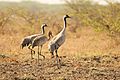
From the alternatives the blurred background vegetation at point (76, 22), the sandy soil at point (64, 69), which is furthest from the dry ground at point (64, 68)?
the blurred background vegetation at point (76, 22)

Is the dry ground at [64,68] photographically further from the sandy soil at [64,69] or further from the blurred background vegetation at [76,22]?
the blurred background vegetation at [76,22]

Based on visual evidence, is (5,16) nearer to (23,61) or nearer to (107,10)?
(107,10)

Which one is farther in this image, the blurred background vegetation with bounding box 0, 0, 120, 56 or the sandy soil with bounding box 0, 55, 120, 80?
the blurred background vegetation with bounding box 0, 0, 120, 56

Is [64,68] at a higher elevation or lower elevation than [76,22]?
higher

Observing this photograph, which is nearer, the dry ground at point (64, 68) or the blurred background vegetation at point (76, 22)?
the dry ground at point (64, 68)

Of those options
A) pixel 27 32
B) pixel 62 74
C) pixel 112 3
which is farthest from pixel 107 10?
pixel 62 74

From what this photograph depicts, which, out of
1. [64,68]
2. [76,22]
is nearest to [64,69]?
[64,68]

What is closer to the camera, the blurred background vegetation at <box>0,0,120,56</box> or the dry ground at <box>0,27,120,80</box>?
the dry ground at <box>0,27,120,80</box>

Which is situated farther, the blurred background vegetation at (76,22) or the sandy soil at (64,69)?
the blurred background vegetation at (76,22)

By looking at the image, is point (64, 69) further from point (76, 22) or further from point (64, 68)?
point (76, 22)

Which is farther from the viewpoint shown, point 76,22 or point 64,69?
point 76,22

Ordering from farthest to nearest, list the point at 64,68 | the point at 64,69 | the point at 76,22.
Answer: the point at 76,22
the point at 64,68
the point at 64,69

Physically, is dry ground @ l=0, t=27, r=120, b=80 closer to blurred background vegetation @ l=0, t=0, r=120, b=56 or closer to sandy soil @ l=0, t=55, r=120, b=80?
sandy soil @ l=0, t=55, r=120, b=80

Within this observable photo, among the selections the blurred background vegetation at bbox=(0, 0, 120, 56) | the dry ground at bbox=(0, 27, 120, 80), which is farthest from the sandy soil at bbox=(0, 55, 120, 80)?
the blurred background vegetation at bbox=(0, 0, 120, 56)
